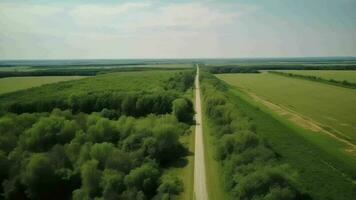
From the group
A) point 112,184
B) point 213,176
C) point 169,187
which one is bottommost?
point 213,176

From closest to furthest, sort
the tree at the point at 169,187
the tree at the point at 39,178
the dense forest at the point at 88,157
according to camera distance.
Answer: the tree at the point at 169,187
the dense forest at the point at 88,157
the tree at the point at 39,178

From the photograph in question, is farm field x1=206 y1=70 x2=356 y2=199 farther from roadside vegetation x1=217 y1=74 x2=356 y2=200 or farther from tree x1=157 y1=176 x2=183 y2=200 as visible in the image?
tree x1=157 y1=176 x2=183 y2=200

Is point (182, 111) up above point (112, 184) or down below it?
above

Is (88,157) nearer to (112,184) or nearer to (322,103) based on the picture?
(112,184)

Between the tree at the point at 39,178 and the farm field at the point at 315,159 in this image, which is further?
the tree at the point at 39,178

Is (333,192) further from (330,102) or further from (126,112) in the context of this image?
(330,102)

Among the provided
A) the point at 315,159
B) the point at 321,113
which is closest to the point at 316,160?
the point at 315,159

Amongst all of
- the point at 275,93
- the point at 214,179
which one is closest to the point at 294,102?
the point at 275,93

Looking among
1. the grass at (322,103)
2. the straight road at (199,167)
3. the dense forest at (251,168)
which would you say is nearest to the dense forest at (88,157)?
the straight road at (199,167)

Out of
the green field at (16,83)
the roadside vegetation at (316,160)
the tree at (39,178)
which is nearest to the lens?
the roadside vegetation at (316,160)

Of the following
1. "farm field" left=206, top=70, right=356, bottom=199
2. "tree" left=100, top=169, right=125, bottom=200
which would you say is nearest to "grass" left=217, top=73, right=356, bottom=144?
"farm field" left=206, top=70, right=356, bottom=199

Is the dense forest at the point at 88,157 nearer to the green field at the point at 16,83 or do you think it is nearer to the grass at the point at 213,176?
the grass at the point at 213,176
